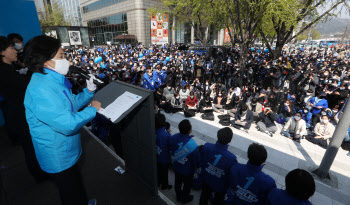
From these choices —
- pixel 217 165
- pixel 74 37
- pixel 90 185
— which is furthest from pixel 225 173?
pixel 74 37

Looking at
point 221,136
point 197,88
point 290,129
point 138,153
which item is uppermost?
point 221,136

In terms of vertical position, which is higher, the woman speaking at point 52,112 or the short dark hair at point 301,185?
the woman speaking at point 52,112

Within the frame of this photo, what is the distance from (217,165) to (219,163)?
0.05 meters

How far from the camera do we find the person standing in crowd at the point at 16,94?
7.95 ft

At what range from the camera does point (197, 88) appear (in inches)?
380

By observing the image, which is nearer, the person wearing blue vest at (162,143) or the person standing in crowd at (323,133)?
the person wearing blue vest at (162,143)

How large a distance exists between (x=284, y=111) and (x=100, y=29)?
4492 centimetres

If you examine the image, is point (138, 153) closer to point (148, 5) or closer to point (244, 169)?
point (244, 169)

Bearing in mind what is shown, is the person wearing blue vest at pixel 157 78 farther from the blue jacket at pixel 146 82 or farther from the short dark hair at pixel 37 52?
the short dark hair at pixel 37 52

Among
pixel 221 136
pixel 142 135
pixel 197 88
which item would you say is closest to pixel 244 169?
pixel 221 136

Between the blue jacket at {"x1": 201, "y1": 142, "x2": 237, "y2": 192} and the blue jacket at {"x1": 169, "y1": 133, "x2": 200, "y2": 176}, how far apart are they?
0.18 m

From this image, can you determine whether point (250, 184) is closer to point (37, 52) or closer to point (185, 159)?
point (185, 159)

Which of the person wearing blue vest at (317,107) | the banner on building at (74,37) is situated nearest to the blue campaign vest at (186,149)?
the person wearing blue vest at (317,107)

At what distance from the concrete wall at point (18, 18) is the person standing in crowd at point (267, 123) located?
9180mm
